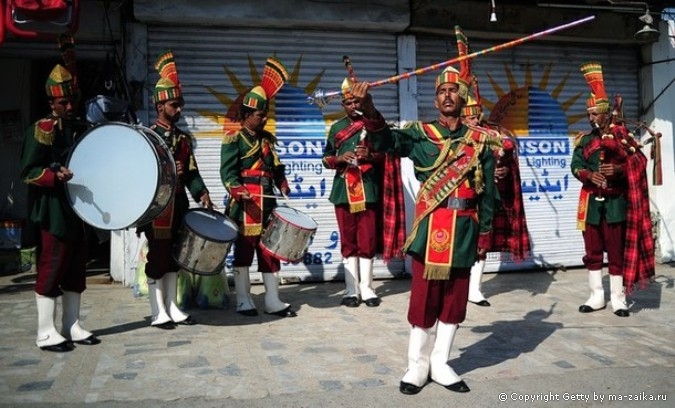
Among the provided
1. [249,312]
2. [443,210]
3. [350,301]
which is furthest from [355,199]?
[443,210]

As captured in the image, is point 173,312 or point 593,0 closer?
point 173,312

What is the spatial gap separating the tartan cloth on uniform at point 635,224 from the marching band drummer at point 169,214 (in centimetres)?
392

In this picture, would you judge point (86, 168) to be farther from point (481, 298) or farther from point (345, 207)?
point (481, 298)

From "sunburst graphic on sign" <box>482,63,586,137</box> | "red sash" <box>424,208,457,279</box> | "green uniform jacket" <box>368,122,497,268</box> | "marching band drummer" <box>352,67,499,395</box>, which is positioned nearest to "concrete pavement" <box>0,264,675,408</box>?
"marching band drummer" <box>352,67,499,395</box>

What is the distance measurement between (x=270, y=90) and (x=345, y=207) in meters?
1.39

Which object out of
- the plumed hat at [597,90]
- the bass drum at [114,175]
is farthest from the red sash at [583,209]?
the bass drum at [114,175]

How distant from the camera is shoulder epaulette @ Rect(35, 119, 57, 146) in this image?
16.5 feet

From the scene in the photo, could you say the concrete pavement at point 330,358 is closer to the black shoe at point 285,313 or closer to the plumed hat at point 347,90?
the black shoe at point 285,313

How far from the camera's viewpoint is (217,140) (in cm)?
802

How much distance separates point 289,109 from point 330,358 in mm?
4006

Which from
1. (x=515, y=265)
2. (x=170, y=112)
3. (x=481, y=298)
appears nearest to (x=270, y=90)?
(x=170, y=112)

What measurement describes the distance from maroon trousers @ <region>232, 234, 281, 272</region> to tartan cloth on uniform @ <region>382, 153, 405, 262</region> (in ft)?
4.20

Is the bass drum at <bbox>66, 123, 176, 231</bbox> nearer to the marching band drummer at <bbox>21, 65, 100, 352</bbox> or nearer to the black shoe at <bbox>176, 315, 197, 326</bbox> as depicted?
the marching band drummer at <bbox>21, 65, 100, 352</bbox>

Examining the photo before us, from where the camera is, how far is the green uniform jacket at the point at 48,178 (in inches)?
197
